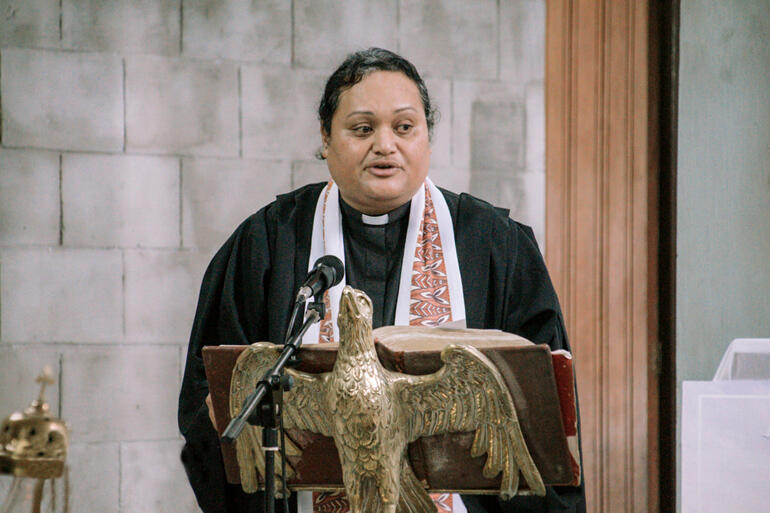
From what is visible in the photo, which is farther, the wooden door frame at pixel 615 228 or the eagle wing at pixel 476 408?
the wooden door frame at pixel 615 228

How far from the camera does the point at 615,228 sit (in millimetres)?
4781

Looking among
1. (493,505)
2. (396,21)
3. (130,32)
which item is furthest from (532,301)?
(130,32)


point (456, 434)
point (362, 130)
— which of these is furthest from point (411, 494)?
point (362, 130)

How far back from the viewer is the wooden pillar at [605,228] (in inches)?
186

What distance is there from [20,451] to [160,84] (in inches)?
121

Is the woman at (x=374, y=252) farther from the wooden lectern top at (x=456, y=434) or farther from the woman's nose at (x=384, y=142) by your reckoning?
the wooden lectern top at (x=456, y=434)

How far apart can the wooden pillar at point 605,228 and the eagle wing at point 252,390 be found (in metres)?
2.71

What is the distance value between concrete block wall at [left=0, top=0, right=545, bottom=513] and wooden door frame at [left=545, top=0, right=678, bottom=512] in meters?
0.96

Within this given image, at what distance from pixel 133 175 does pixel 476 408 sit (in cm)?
264

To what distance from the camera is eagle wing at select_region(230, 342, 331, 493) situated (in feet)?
7.04

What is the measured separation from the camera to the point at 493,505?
111 inches

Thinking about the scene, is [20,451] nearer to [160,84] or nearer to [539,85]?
[160,84]

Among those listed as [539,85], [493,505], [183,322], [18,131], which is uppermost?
[539,85]

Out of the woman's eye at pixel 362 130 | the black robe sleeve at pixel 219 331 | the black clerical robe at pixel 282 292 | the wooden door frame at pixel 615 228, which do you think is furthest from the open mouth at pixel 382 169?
the wooden door frame at pixel 615 228
